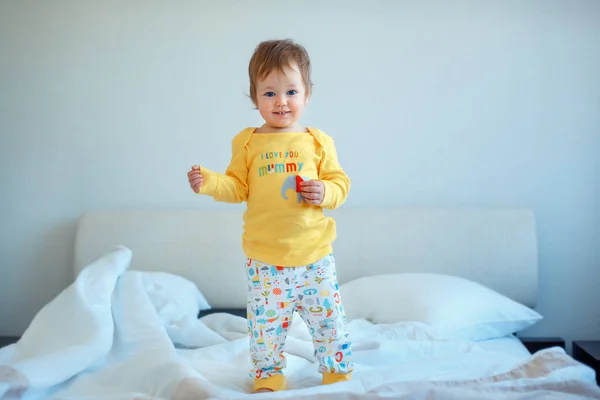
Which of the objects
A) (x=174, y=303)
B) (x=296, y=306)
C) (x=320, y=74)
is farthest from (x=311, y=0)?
(x=296, y=306)

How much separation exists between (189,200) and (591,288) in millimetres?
1817

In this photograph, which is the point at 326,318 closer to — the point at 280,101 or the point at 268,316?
the point at 268,316

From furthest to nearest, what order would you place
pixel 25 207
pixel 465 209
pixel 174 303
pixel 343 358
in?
pixel 25 207 < pixel 465 209 < pixel 174 303 < pixel 343 358

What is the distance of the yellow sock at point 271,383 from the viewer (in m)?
1.50

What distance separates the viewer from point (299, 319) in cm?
207

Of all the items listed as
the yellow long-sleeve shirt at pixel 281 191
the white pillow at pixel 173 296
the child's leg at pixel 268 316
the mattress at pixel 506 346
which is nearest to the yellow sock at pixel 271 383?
the child's leg at pixel 268 316

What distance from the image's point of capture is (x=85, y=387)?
5.22ft

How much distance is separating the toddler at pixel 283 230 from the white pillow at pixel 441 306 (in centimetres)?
67

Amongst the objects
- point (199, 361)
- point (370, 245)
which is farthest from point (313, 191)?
point (370, 245)

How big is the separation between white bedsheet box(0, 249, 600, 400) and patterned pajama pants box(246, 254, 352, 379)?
9 centimetres

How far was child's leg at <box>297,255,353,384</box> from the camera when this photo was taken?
59.1 inches

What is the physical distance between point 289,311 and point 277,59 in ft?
1.99

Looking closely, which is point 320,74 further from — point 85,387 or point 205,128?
point 85,387

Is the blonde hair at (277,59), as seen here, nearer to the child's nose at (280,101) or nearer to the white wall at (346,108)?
the child's nose at (280,101)
